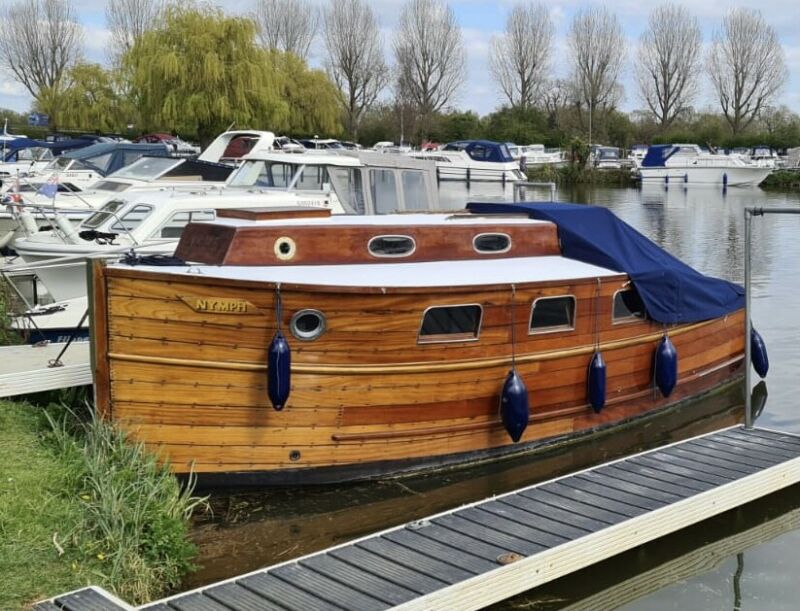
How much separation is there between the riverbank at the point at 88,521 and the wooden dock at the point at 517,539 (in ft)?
1.57

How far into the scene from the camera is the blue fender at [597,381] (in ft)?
36.1

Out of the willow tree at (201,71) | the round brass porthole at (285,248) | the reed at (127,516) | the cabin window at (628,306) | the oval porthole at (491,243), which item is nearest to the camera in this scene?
the reed at (127,516)

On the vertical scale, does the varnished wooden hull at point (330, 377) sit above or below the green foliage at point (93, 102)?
below

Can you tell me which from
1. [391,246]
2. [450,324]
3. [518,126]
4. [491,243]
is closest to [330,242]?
[391,246]

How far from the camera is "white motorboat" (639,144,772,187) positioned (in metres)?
56.5

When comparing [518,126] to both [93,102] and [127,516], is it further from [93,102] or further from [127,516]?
[127,516]

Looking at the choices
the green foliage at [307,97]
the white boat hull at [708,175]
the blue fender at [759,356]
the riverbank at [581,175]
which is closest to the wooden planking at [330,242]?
the blue fender at [759,356]

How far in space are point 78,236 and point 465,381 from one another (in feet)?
26.7

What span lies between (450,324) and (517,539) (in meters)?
2.89

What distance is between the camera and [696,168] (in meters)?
57.7

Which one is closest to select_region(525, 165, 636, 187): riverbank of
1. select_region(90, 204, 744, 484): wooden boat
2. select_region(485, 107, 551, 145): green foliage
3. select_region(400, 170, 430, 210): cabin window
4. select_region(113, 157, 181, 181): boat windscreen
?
select_region(485, 107, 551, 145): green foliage

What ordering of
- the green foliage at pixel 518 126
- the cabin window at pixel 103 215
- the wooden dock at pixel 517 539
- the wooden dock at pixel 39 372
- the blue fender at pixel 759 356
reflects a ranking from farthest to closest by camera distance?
the green foliage at pixel 518 126 → the cabin window at pixel 103 215 → the blue fender at pixel 759 356 → the wooden dock at pixel 39 372 → the wooden dock at pixel 517 539

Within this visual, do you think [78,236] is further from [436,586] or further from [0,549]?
[436,586]

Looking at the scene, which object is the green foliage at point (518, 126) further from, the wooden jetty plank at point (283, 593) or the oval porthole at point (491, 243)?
the wooden jetty plank at point (283, 593)
